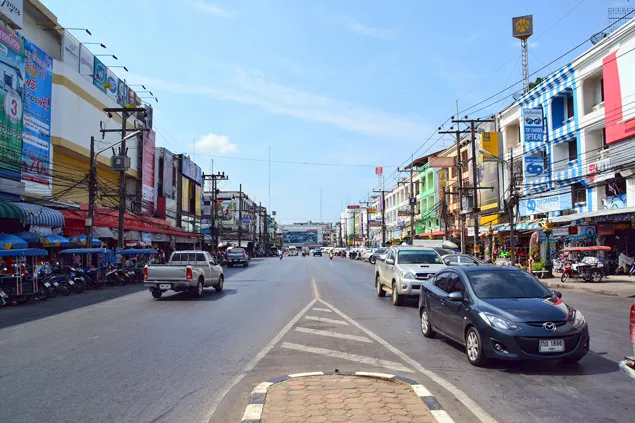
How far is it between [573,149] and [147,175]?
123 ft

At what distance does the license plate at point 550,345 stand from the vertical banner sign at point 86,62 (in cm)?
3890

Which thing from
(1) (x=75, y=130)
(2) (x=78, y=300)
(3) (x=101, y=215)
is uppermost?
(1) (x=75, y=130)

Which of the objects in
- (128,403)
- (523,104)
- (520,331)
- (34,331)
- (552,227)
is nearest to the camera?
(128,403)

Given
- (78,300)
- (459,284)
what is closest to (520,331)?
(459,284)

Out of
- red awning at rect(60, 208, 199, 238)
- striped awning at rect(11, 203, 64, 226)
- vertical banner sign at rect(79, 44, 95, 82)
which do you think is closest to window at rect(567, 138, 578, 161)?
red awning at rect(60, 208, 199, 238)

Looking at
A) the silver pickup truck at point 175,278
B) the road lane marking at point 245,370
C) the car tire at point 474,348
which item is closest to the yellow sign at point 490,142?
the silver pickup truck at point 175,278

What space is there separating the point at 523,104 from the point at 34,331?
3427 centimetres

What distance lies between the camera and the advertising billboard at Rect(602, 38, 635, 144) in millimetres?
24281

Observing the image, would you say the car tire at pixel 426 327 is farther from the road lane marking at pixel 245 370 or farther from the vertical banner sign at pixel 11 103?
the vertical banner sign at pixel 11 103

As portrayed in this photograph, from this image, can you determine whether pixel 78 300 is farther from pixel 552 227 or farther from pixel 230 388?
pixel 552 227

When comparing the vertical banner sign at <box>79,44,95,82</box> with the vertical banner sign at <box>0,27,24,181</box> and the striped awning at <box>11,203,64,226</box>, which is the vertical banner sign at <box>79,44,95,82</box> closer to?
the vertical banner sign at <box>0,27,24,181</box>

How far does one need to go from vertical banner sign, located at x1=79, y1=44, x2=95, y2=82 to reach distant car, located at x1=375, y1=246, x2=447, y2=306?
31.0 m

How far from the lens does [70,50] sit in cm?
3600

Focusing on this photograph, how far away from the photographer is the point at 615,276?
2672 cm
